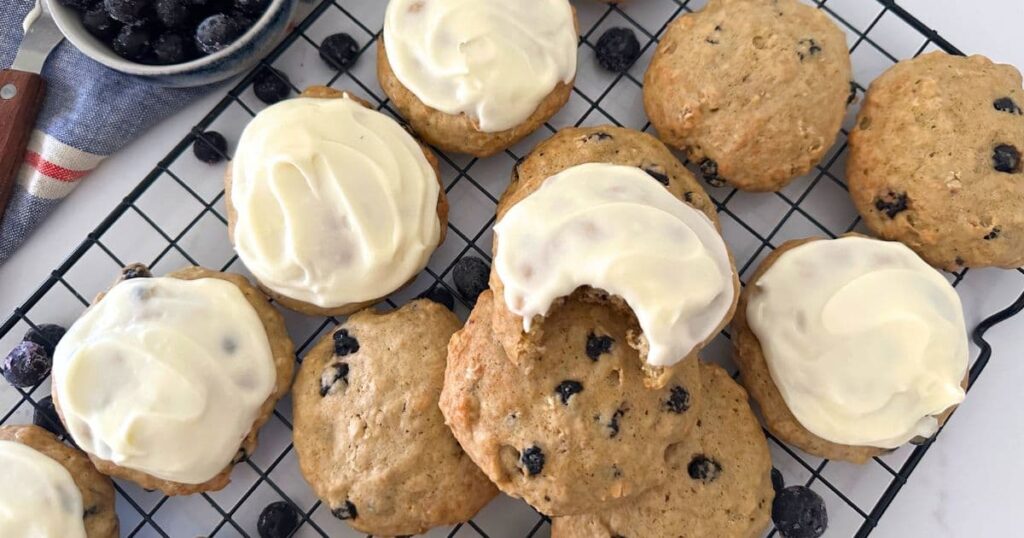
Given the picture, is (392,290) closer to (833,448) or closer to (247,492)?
(247,492)

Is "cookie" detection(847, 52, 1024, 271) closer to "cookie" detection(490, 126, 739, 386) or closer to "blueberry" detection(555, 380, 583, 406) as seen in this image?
"cookie" detection(490, 126, 739, 386)

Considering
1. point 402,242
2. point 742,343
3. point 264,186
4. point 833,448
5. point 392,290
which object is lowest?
point 833,448

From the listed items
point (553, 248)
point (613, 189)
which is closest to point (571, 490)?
point (553, 248)

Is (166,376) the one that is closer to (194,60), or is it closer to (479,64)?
(194,60)

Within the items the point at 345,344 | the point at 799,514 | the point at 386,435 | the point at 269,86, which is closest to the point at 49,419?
the point at 345,344

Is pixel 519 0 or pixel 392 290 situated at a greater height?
pixel 519 0

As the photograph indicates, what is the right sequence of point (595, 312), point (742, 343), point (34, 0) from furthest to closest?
point (34, 0) < point (742, 343) < point (595, 312)

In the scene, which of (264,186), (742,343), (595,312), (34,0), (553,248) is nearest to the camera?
(553,248)
